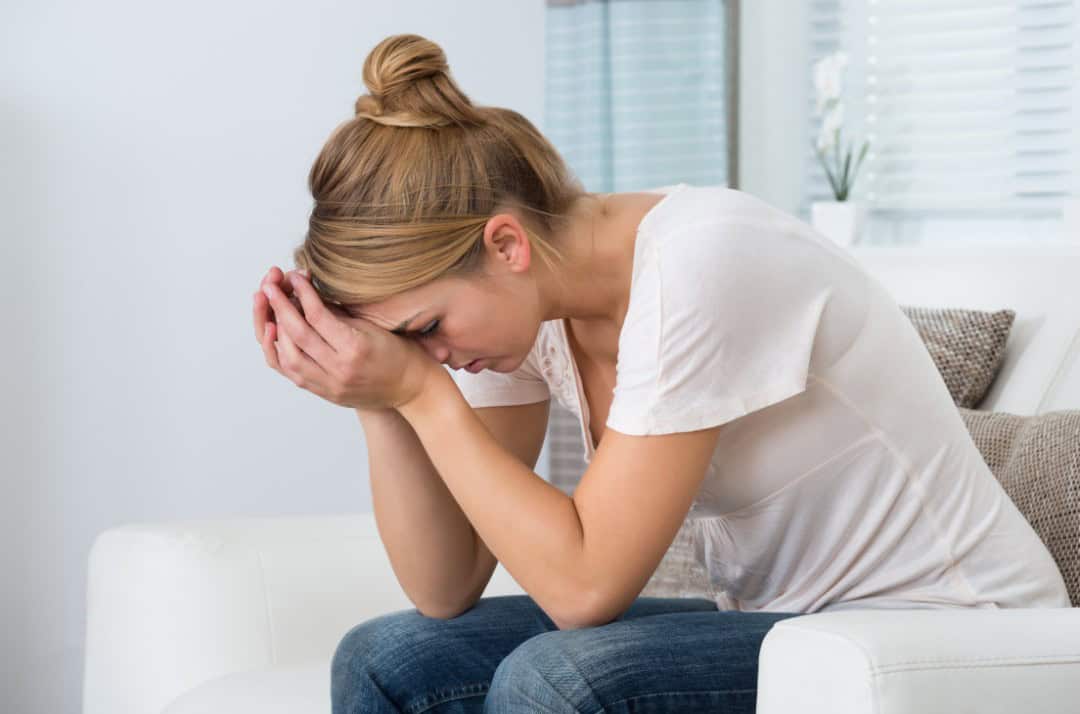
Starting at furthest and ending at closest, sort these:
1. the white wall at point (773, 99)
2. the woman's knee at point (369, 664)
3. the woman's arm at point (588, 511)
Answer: the white wall at point (773, 99)
the woman's knee at point (369, 664)
the woman's arm at point (588, 511)

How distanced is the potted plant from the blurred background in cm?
21

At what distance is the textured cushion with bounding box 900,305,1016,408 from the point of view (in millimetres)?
1509

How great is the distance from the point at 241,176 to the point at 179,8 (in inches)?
11.2

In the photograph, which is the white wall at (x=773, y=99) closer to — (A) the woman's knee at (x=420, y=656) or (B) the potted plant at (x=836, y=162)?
(B) the potted plant at (x=836, y=162)

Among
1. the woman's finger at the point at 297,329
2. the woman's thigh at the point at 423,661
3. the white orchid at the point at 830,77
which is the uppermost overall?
the white orchid at the point at 830,77

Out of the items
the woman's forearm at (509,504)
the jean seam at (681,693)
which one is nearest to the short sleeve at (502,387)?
the woman's forearm at (509,504)

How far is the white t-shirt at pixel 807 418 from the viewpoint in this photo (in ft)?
Answer: 3.30

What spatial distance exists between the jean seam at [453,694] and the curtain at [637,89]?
5.96 feet

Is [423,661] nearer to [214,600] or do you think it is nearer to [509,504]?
[509,504]

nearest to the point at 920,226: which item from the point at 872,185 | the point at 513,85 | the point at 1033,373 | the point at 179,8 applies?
the point at 872,185

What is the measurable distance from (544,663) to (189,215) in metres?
1.37

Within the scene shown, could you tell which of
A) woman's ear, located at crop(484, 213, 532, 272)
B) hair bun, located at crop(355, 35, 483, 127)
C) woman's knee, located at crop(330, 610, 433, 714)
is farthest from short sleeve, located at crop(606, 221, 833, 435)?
Answer: woman's knee, located at crop(330, 610, 433, 714)

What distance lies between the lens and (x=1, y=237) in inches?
76.9

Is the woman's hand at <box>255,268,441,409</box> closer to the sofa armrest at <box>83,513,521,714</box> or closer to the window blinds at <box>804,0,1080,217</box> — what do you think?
the sofa armrest at <box>83,513,521,714</box>
